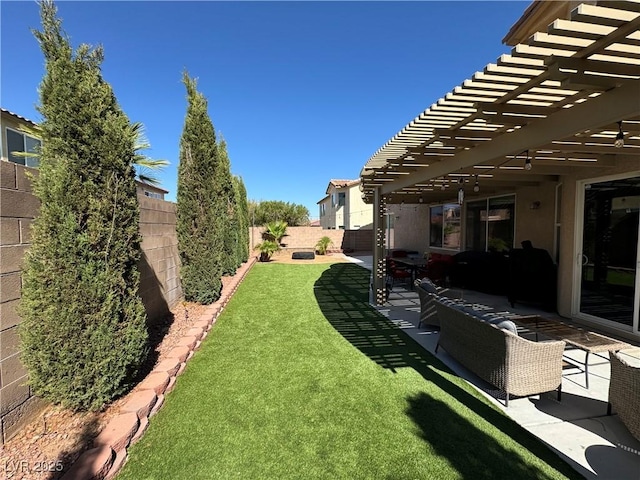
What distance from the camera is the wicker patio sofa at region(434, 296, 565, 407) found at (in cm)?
312

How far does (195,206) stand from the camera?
6.82 metres

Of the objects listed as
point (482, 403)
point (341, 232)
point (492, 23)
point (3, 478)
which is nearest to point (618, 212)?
point (482, 403)

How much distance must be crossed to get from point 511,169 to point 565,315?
3.16 metres

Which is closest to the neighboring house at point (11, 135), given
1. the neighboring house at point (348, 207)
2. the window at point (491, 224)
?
the window at point (491, 224)

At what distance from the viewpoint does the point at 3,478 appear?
2.06 metres

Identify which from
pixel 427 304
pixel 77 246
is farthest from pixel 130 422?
Answer: pixel 427 304

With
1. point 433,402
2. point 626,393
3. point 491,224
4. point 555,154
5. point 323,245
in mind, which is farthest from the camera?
point 323,245

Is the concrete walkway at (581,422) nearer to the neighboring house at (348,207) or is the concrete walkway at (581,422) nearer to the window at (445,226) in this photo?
the window at (445,226)

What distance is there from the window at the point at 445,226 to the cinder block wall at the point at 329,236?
938 cm

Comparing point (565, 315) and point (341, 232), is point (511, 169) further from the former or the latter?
point (341, 232)

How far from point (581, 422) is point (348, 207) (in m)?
26.5

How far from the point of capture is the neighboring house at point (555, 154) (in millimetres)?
2191

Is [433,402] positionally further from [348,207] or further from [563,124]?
[348,207]

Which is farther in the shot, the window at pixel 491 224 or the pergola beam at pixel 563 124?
the window at pixel 491 224
